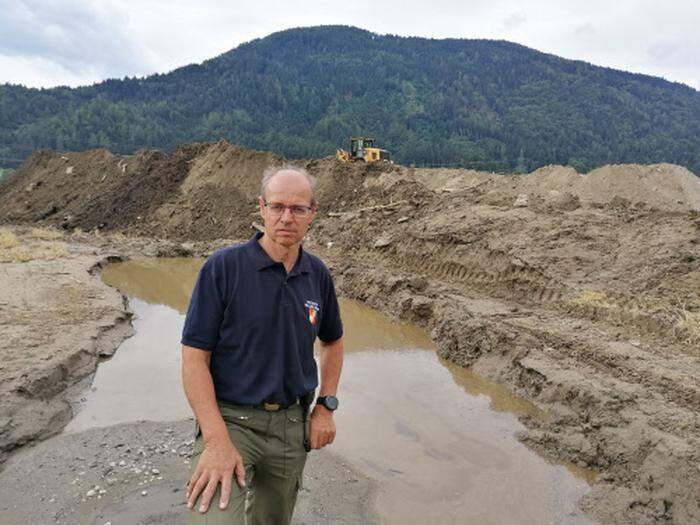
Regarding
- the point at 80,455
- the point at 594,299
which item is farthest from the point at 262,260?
the point at 594,299

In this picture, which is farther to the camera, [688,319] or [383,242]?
[383,242]

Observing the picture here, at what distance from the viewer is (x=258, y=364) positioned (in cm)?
230

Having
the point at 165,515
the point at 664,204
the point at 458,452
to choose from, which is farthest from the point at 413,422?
the point at 664,204

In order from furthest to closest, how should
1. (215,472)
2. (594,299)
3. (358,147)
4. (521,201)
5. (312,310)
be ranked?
(358,147) < (521,201) < (594,299) < (312,310) < (215,472)

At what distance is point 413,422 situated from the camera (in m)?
6.29

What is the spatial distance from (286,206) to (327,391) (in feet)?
3.10

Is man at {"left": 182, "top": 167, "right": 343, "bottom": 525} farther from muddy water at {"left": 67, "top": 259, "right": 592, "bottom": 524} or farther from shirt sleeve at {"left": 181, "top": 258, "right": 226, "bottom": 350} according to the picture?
muddy water at {"left": 67, "top": 259, "right": 592, "bottom": 524}

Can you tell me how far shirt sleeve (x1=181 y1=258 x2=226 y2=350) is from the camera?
2197 mm

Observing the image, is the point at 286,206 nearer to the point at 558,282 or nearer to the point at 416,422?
the point at 416,422

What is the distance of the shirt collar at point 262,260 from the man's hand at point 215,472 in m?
0.72

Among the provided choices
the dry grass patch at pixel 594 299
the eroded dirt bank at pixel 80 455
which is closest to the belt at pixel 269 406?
the eroded dirt bank at pixel 80 455

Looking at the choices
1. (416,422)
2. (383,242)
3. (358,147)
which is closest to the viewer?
(416,422)

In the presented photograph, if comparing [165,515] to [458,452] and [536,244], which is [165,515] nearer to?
[458,452]

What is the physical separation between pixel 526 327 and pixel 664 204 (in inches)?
353
